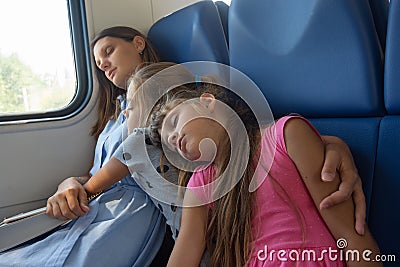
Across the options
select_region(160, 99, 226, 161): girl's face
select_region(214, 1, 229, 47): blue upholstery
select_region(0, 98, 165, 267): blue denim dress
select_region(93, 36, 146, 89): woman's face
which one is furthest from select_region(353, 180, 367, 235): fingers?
select_region(93, 36, 146, 89): woman's face

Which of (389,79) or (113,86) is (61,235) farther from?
(389,79)

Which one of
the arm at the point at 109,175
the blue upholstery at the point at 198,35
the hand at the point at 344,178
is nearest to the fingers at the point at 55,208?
the arm at the point at 109,175

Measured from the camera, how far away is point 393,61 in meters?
0.88

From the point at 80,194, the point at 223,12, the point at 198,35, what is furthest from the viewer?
the point at 223,12

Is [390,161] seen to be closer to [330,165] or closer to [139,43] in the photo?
[330,165]

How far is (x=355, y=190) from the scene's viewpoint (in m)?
0.88

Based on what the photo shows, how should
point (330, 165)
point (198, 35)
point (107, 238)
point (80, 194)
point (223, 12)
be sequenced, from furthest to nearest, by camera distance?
point (223, 12)
point (198, 35)
point (80, 194)
point (107, 238)
point (330, 165)

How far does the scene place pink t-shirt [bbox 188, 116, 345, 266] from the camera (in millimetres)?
865

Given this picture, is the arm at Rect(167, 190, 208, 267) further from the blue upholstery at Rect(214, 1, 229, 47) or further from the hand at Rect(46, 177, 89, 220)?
the blue upholstery at Rect(214, 1, 229, 47)

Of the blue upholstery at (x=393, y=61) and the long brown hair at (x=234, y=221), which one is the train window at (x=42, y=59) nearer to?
the long brown hair at (x=234, y=221)

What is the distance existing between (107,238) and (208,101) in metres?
0.49

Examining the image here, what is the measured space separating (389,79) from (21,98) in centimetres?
137

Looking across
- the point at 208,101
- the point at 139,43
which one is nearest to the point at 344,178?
the point at 208,101

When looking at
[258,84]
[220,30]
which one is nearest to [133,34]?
[220,30]
